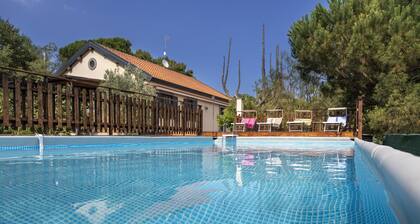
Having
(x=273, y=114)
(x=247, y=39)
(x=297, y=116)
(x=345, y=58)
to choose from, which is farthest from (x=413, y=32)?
(x=247, y=39)

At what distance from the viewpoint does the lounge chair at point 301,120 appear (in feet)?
46.6

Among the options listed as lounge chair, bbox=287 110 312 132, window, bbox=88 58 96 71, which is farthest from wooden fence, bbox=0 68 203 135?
window, bbox=88 58 96 71

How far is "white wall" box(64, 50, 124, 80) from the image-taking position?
54.8 ft

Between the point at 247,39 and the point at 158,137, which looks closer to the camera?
the point at 158,137

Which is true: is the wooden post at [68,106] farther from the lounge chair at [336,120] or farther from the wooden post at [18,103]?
the lounge chair at [336,120]

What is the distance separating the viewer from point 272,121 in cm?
1485

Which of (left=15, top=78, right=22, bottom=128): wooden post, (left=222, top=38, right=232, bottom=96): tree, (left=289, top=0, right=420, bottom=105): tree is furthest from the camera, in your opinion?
(left=222, top=38, right=232, bottom=96): tree

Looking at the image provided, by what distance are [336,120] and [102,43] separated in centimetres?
2614

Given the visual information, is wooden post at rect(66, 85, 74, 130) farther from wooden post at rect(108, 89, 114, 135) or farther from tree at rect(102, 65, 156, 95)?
tree at rect(102, 65, 156, 95)

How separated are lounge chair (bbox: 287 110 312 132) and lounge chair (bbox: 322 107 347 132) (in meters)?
0.78

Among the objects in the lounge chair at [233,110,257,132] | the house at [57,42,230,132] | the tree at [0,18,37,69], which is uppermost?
the tree at [0,18,37,69]

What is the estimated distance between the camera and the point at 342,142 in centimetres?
1162

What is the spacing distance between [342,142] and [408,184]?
11.3 meters

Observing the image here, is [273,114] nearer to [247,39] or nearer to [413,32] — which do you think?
[413,32]
